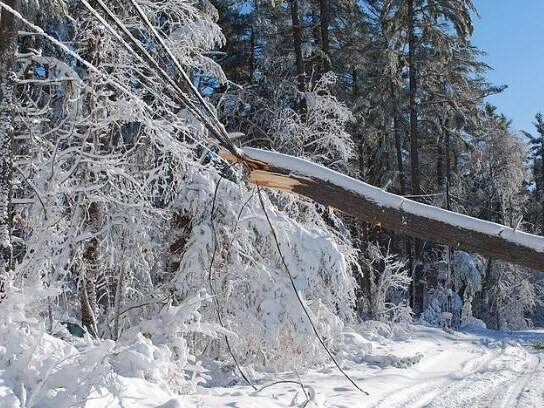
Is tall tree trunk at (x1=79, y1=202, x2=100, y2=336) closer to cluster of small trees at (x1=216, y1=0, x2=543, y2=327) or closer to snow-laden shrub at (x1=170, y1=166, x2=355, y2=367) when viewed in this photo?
snow-laden shrub at (x1=170, y1=166, x2=355, y2=367)

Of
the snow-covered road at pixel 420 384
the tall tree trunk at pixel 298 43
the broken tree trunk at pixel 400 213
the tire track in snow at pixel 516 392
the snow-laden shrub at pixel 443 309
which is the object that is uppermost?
the tall tree trunk at pixel 298 43

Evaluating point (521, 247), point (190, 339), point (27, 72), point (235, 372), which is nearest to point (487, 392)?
point (235, 372)

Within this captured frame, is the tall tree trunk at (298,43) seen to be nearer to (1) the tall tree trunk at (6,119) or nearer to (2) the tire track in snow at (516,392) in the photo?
(2) the tire track in snow at (516,392)

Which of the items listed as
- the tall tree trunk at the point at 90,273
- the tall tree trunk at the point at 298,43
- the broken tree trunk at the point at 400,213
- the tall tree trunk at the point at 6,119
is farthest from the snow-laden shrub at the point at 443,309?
the broken tree trunk at the point at 400,213

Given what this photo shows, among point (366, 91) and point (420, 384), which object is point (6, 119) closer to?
point (420, 384)

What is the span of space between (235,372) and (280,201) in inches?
146

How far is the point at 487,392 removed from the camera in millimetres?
7961

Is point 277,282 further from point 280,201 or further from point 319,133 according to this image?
point 319,133

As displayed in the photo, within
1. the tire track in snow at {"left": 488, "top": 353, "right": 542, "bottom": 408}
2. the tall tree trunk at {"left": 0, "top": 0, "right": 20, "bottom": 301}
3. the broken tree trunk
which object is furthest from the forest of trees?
the tire track in snow at {"left": 488, "top": 353, "right": 542, "bottom": 408}

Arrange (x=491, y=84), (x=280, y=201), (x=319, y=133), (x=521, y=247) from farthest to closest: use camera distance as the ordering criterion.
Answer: (x=491, y=84) < (x=319, y=133) < (x=280, y=201) < (x=521, y=247)

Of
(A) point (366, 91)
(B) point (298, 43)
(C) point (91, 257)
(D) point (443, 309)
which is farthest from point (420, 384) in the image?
(D) point (443, 309)

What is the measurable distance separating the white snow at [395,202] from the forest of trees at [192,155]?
249 millimetres

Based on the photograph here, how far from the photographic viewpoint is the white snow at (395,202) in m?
2.57

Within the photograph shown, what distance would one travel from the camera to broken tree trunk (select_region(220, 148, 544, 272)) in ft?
8.45
